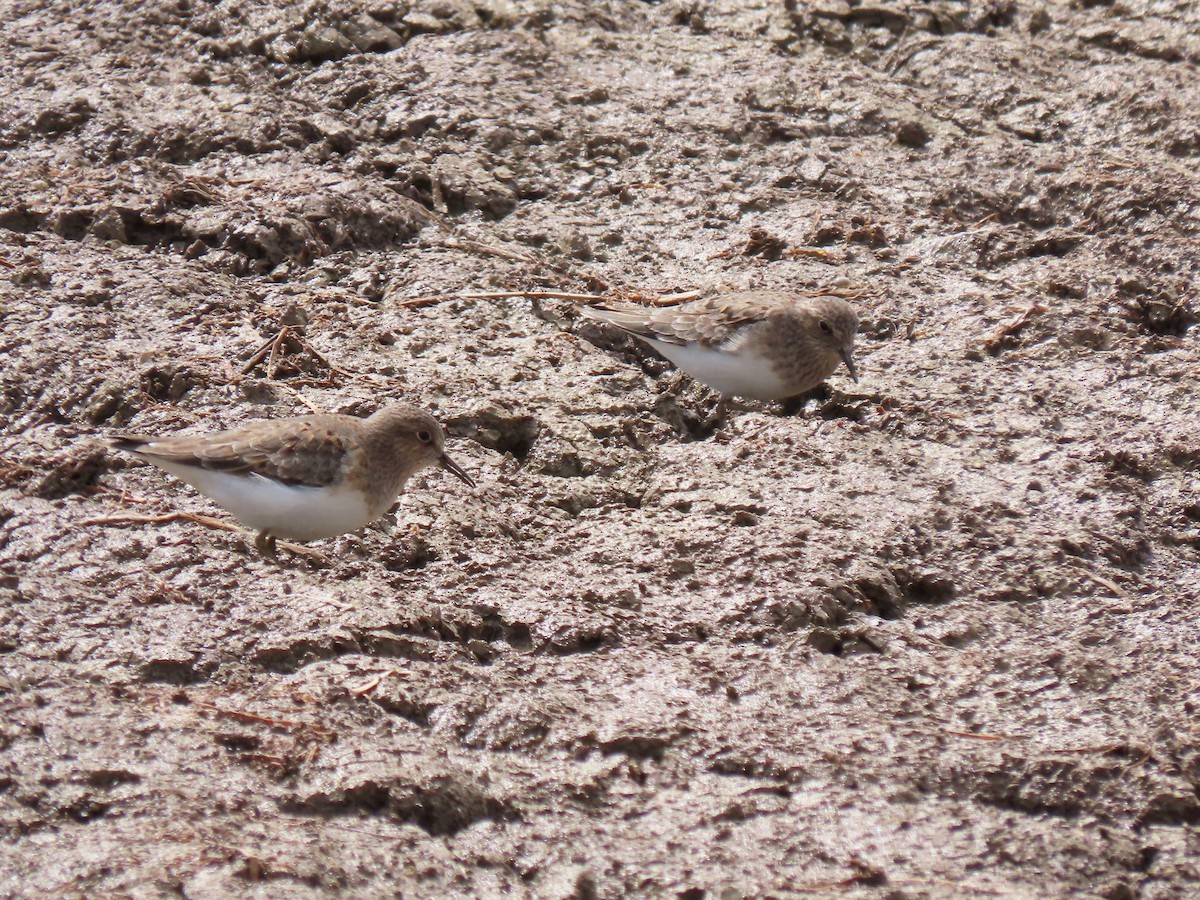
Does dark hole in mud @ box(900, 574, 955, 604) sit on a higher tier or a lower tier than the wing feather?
lower

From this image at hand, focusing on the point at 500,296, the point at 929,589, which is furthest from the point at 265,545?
the point at 929,589

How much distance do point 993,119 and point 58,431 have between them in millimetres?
5864

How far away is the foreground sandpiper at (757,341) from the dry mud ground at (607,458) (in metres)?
0.20

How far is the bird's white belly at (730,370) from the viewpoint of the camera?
6242 mm

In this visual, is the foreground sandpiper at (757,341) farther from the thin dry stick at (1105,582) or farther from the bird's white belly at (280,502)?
the bird's white belly at (280,502)

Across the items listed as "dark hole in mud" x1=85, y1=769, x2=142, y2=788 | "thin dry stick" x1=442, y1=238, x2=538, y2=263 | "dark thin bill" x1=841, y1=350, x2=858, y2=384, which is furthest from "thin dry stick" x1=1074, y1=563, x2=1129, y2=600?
"dark hole in mud" x1=85, y1=769, x2=142, y2=788

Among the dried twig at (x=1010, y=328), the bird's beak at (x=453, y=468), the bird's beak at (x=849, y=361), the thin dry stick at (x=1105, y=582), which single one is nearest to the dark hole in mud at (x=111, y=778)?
the bird's beak at (x=453, y=468)

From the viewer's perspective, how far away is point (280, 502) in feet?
16.7

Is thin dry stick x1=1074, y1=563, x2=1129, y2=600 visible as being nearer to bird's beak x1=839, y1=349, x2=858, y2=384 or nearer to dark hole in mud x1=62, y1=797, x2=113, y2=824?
bird's beak x1=839, y1=349, x2=858, y2=384

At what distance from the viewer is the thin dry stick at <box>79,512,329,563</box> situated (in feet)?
17.4

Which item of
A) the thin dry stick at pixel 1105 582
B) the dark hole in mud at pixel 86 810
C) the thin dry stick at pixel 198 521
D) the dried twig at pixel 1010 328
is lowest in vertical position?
the thin dry stick at pixel 198 521

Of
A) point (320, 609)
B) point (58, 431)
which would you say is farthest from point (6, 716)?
point (58, 431)

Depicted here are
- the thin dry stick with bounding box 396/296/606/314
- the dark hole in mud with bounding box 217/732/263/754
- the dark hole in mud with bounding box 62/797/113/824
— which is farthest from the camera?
the thin dry stick with bounding box 396/296/606/314

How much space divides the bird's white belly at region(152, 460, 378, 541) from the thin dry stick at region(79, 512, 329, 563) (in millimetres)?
158
